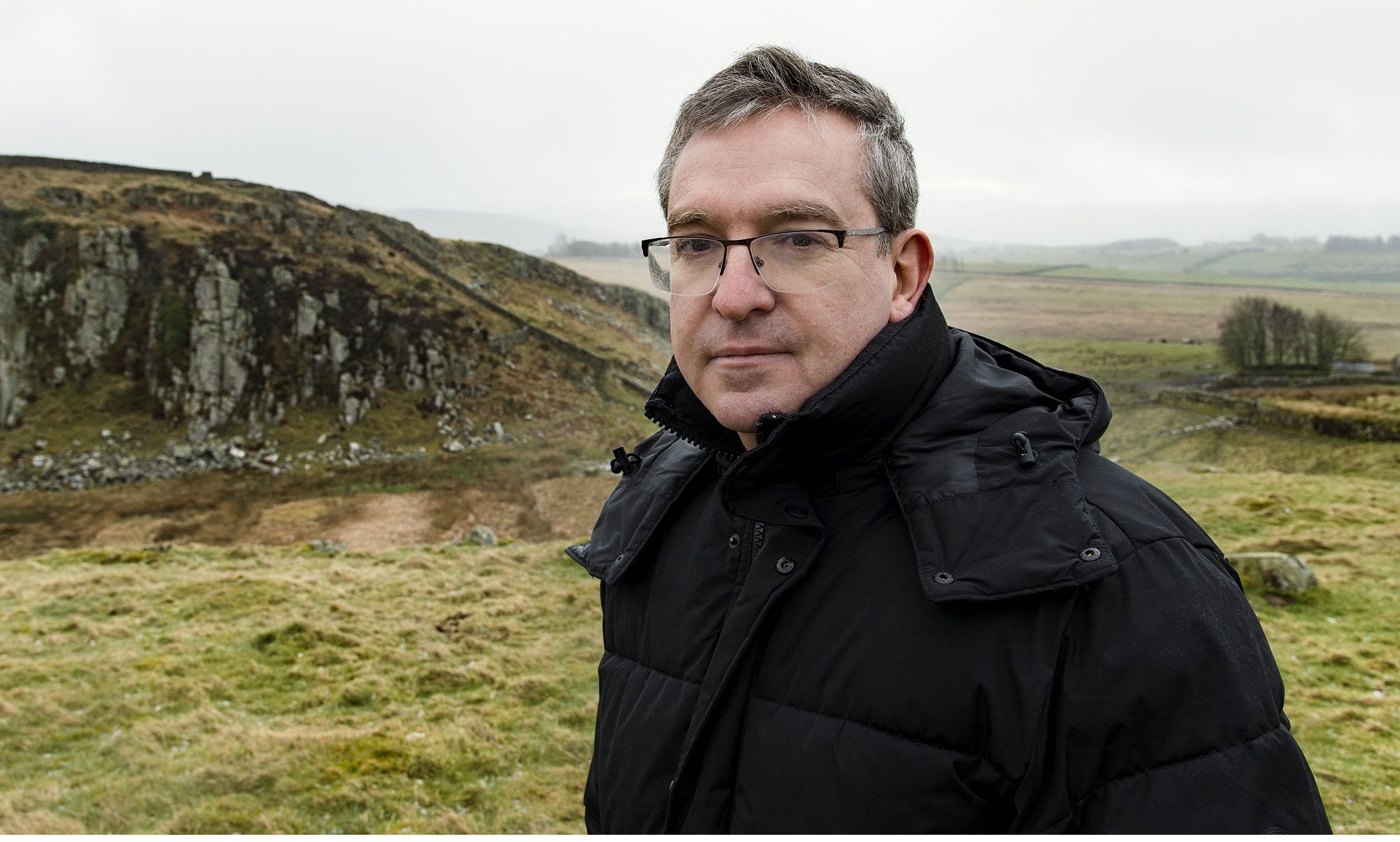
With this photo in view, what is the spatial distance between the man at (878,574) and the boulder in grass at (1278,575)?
1218 cm

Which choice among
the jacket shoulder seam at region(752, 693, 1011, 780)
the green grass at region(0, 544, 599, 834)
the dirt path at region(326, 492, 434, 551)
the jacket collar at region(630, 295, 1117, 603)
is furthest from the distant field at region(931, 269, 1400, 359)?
the jacket shoulder seam at region(752, 693, 1011, 780)

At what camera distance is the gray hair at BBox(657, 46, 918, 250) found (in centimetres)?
191

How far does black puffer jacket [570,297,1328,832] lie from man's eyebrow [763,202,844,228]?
0.36m

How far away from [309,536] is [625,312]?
31567 mm

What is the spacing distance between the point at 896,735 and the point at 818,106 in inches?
64.1

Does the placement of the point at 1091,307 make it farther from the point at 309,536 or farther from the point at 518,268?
the point at 309,536

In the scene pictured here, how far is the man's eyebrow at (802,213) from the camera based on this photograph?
1.86 meters

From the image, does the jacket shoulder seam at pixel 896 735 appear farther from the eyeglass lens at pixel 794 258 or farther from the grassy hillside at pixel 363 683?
the grassy hillside at pixel 363 683

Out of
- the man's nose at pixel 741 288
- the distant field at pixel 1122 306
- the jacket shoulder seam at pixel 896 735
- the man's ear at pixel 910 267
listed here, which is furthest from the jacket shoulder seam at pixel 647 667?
the distant field at pixel 1122 306

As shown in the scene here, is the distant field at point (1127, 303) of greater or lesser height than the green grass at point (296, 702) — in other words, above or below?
above

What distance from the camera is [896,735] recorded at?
66.0 inches

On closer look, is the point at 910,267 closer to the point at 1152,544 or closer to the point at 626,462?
the point at 1152,544

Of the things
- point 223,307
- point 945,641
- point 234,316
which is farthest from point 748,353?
point 223,307

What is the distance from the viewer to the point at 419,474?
25.6 metres
